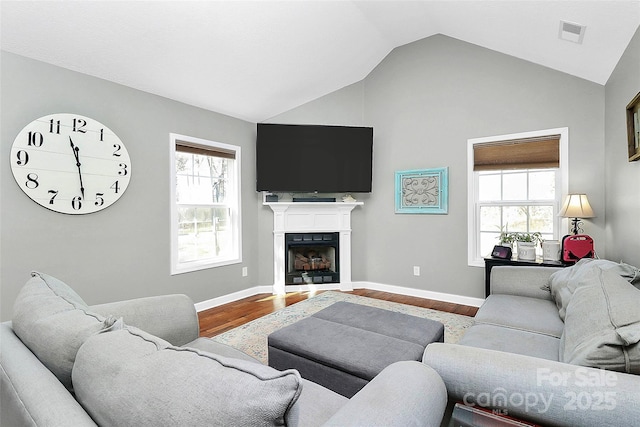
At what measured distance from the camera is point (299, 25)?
2.99m

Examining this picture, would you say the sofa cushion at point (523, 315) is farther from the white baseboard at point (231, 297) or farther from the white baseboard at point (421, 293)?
the white baseboard at point (231, 297)

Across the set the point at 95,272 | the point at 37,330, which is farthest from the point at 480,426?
the point at 95,272

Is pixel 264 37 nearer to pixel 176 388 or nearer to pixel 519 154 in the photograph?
pixel 519 154

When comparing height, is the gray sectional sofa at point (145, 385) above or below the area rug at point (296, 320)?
above

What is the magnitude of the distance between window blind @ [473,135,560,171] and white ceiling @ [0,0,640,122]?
69cm

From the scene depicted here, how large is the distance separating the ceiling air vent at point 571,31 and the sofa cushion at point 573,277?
5.73 feet

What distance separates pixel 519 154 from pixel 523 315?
2.19m

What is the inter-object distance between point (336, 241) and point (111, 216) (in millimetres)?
2778

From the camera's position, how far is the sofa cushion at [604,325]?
978mm

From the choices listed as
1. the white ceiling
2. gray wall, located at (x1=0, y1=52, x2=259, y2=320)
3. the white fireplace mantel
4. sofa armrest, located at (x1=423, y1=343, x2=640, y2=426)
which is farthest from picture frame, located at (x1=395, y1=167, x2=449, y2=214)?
sofa armrest, located at (x1=423, y1=343, x2=640, y2=426)

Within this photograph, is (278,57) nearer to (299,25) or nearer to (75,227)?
(299,25)

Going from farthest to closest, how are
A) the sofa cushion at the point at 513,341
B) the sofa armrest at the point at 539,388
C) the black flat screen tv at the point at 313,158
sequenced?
1. the black flat screen tv at the point at 313,158
2. the sofa cushion at the point at 513,341
3. the sofa armrest at the point at 539,388

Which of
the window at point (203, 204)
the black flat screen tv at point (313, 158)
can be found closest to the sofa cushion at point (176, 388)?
the window at point (203, 204)

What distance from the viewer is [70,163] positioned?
2625 millimetres
